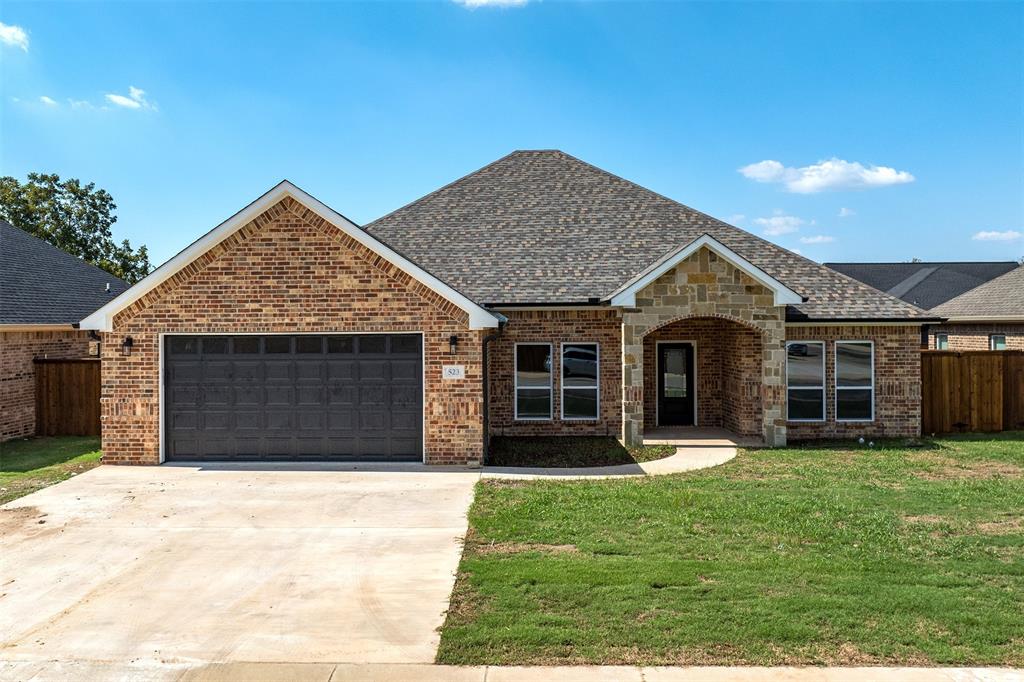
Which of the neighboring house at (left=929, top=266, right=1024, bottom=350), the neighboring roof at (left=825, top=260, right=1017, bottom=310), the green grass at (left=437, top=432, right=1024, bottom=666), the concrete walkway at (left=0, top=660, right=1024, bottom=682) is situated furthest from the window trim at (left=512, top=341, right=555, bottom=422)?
the neighboring roof at (left=825, top=260, right=1017, bottom=310)

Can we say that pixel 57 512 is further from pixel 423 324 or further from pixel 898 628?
pixel 898 628

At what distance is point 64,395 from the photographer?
54.1ft

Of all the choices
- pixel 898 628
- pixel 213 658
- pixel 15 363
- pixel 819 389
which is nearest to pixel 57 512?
pixel 213 658

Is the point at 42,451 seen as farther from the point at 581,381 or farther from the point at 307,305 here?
the point at 581,381

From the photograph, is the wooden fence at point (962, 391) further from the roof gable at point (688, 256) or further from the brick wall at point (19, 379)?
the brick wall at point (19, 379)

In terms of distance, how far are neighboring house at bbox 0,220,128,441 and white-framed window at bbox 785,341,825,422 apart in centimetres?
1510

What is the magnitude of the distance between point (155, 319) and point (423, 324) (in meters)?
4.96

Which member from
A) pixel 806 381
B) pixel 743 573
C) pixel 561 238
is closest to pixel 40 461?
pixel 561 238

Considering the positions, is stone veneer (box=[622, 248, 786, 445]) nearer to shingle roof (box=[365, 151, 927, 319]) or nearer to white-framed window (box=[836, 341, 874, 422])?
shingle roof (box=[365, 151, 927, 319])

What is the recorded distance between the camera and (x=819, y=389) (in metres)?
15.7

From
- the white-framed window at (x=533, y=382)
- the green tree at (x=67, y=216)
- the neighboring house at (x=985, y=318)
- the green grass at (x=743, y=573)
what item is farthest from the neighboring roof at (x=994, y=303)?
the green tree at (x=67, y=216)

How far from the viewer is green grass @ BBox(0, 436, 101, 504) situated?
11.4 meters

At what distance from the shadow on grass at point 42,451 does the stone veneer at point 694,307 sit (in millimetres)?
10862

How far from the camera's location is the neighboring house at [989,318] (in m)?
22.0
